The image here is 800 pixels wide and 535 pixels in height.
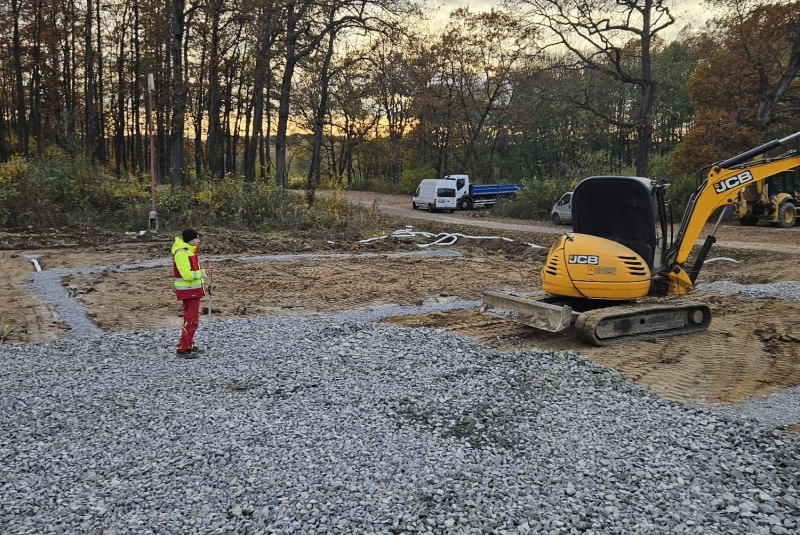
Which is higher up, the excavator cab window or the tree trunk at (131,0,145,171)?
the tree trunk at (131,0,145,171)

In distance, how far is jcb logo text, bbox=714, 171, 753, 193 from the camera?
834 cm

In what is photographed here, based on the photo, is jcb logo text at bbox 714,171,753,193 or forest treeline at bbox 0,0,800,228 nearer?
jcb logo text at bbox 714,171,753,193

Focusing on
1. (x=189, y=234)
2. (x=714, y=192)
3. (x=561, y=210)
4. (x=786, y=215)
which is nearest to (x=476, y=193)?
(x=561, y=210)

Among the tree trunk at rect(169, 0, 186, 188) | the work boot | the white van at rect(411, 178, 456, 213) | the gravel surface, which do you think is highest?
the tree trunk at rect(169, 0, 186, 188)

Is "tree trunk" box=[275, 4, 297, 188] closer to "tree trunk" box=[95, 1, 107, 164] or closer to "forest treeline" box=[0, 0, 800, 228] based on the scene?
"forest treeline" box=[0, 0, 800, 228]

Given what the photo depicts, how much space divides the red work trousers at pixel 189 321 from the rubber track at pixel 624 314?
4.91 metres

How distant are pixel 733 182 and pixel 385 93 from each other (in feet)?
142

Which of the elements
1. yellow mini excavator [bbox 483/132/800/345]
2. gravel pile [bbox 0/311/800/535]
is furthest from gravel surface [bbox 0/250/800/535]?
yellow mini excavator [bbox 483/132/800/345]

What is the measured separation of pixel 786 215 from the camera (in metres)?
22.8

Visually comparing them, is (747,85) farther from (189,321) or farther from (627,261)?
(189,321)

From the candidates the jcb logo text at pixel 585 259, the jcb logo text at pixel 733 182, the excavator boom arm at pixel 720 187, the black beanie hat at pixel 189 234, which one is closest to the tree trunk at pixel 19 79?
the black beanie hat at pixel 189 234

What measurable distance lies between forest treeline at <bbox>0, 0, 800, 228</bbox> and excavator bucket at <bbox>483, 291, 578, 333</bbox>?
1246 cm

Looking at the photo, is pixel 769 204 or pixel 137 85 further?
pixel 137 85

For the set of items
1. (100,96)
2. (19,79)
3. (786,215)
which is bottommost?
(786,215)
